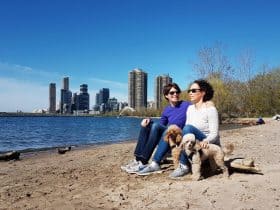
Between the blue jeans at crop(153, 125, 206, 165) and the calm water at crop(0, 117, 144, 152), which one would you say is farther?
the calm water at crop(0, 117, 144, 152)

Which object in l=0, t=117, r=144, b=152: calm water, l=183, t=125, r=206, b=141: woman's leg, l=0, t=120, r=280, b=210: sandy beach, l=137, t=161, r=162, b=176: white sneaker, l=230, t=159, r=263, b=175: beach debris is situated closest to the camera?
l=0, t=120, r=280, b=210: sandy beach

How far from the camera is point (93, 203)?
242 inches

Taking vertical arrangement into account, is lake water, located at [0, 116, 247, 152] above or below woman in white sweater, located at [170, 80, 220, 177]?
below

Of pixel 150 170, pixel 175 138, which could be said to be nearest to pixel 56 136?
pixel 150 170

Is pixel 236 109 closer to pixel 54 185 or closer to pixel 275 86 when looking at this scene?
pixel 275 86

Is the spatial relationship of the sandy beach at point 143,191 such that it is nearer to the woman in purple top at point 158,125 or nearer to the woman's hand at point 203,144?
the woman in purple top at point 158,125

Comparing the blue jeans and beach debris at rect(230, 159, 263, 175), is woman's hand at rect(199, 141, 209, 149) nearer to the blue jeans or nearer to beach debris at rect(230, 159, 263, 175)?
the blue jeans

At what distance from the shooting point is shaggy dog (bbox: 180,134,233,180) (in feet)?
22.8

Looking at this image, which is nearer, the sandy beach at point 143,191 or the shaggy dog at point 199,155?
the sandy beach at point 143,191

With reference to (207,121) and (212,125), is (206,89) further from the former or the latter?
(212,125)

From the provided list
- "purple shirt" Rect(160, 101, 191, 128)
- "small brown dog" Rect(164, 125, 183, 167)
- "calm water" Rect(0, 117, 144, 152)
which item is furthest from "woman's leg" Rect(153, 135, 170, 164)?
"calm water" Rect(0, 117, 144, 152)

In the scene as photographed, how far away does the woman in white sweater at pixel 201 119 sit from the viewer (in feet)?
23.4

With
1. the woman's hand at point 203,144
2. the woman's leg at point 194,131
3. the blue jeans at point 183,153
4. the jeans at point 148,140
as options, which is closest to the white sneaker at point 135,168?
the jeans at point 148,140

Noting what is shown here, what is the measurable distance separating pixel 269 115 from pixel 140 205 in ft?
224
